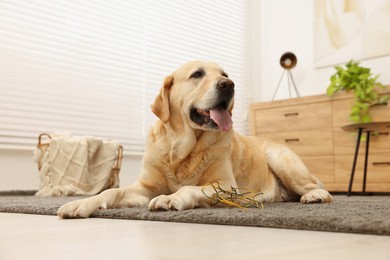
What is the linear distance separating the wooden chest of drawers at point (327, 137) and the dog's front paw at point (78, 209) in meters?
3.11

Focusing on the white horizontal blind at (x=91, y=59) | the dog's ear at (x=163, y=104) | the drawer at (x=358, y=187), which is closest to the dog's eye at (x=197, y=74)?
the dog's ear at (x=163, y=104)

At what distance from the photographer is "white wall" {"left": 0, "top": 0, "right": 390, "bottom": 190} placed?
184 inches

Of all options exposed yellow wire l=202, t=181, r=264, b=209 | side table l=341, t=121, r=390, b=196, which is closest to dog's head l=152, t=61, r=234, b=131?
exposed yellow wire l=202, t=181, r=264, b=209

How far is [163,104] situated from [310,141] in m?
2.81

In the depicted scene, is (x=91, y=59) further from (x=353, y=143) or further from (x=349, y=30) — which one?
(x=349, y=30)

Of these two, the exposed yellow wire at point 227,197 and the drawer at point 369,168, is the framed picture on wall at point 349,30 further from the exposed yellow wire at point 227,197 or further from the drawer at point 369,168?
the exposed yellow wire at point 227,197

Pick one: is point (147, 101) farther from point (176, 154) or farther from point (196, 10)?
point (176, 154)

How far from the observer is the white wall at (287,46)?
5.24 meters

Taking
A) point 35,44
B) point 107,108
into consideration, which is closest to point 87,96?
point 107,108

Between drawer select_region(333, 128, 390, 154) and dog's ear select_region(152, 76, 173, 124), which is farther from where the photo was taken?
drawer select_region(333, 128, 390, 154)

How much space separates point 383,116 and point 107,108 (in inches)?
99.8

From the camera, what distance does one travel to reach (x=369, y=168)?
4.06 m

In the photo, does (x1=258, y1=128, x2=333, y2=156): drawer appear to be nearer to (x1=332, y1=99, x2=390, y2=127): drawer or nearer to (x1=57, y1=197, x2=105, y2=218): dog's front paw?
(x1=332, y1=99, x2=390, y2=127): drawer

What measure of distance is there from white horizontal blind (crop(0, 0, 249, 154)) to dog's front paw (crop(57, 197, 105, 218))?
7.32 ft
